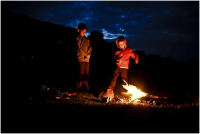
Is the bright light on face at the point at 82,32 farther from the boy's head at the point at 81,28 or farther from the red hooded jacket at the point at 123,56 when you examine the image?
the red hooded jacket at the point at 123,56

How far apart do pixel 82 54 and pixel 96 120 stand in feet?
12.0

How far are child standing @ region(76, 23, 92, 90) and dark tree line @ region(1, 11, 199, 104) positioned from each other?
0.41 meters

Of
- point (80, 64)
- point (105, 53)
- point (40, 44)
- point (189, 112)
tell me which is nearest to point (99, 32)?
point (105, 53)

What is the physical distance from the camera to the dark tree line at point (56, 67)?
8078mm

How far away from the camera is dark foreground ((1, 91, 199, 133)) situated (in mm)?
2992

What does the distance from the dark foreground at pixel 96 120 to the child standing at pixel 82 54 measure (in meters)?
A: 2.74

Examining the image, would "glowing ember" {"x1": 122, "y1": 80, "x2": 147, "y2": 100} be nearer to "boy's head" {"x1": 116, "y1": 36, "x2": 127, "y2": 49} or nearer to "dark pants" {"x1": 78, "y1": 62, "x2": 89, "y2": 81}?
"boy's head" {"x1": 116, "y1": 36, "x2": 127, "y2": 49}

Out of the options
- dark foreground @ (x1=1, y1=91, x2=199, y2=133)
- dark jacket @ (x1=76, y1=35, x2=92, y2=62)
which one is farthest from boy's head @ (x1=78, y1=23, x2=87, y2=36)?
dark foreground @ (x1=1, y1=91, x2=199, y2=133)

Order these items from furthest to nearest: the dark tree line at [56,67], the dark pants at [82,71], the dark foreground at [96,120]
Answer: the dark tree line at [56,67] → the dark pants at [82,71] → the dark foreground at [96,120]

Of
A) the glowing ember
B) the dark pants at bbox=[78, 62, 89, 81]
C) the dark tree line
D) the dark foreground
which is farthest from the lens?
the dark tree line

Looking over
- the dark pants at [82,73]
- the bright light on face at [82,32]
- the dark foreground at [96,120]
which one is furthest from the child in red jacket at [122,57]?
the dark foreground at [96,120]

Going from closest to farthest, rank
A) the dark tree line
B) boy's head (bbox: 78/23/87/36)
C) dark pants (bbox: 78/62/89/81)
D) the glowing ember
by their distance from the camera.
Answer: the glowing ember
boy's head (bbox: 78/23/87/36)
dark pants (bbox: 78/62/89/81)
the dark tree line

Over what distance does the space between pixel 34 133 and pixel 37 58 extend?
36.8ft

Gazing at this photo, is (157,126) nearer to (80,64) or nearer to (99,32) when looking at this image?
(80,64)
